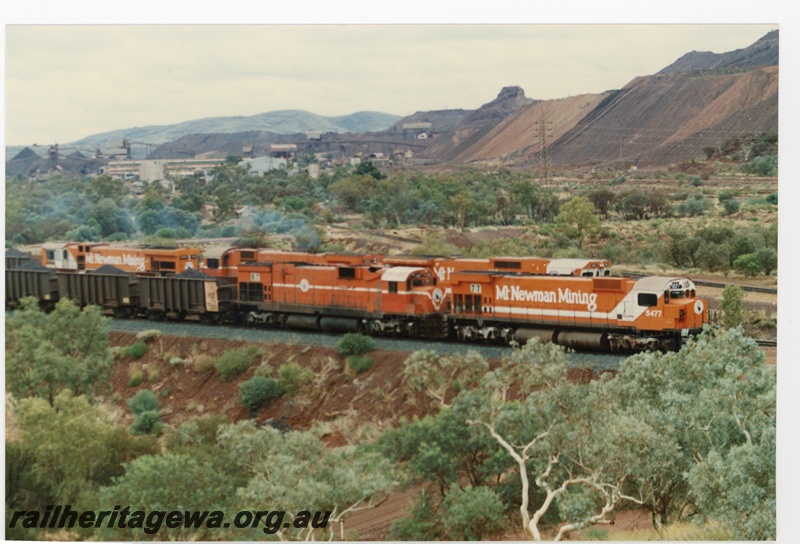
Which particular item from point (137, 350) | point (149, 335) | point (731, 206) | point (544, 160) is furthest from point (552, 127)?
point (137, 350)

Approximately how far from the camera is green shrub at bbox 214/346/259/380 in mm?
22750

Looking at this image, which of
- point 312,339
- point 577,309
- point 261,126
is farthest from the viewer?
point 261,126

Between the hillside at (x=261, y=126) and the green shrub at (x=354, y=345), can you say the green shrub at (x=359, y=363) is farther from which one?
the hillside at (x=261, y=126)

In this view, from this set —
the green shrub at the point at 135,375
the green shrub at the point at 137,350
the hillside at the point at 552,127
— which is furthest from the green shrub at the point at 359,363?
the hillside at the point at 552,127

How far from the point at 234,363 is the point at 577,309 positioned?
296 inches

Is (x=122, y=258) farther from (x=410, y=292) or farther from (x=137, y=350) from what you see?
(x=410, y=292)

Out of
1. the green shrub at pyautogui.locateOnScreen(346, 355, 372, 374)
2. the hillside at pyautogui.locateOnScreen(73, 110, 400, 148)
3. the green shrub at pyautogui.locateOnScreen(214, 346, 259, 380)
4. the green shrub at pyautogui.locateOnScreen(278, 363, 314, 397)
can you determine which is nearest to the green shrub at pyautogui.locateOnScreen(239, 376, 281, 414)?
the green shrub at pyautogui.locateOnScreen(278, 363, 314, 397)

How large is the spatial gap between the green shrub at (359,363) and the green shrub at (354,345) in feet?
0.48

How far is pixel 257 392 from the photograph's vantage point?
21.8 m

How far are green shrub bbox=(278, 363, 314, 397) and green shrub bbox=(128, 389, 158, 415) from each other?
2.75 meters

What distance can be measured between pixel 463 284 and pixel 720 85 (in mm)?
10159

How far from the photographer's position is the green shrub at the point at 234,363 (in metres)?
22.8

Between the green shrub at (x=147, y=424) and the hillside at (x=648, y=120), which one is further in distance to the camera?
the hillside at (x=648, y=120)
